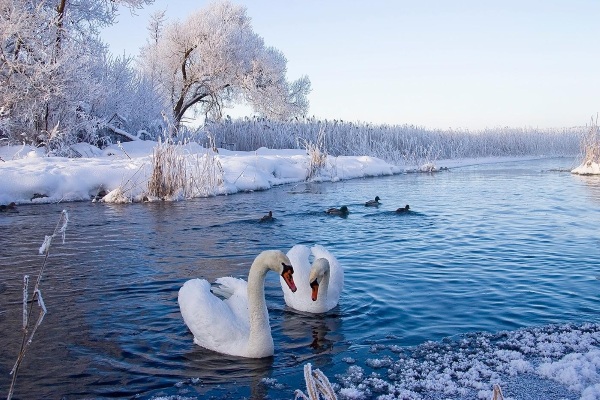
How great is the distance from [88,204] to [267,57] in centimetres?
2772

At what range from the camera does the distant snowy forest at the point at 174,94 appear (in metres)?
21.1

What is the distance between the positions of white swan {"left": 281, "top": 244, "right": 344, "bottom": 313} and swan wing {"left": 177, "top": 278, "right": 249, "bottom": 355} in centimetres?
102

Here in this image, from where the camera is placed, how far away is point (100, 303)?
6.70 m

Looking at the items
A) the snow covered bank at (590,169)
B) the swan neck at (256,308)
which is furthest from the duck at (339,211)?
the snow covered bank at (590,169)

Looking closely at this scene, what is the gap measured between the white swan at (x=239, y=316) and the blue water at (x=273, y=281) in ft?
0.44

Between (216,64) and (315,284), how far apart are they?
34.1 m

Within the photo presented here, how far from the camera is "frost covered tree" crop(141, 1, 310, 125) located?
38.5 meters

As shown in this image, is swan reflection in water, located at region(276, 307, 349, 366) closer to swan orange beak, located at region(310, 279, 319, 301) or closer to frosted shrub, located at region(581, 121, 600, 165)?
swan orange beak, located at region(310, 279, 319, 301)

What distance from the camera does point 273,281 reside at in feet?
25.6

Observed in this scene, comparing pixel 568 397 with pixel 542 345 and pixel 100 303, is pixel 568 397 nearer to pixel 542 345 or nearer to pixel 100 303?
pixel 542 345

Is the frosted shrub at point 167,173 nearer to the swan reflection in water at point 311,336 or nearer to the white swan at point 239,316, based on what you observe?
the swan reflection in water at point 311,336

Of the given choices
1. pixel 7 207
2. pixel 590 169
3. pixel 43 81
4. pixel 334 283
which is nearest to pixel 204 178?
pixel 7 207

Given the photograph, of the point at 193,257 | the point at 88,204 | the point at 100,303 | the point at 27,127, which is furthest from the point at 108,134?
the point at 100,303

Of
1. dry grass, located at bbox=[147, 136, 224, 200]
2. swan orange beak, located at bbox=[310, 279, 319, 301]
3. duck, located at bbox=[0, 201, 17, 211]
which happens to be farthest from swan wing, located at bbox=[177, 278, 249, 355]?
duck, located at bbox=[0, 201, 17, 211]
